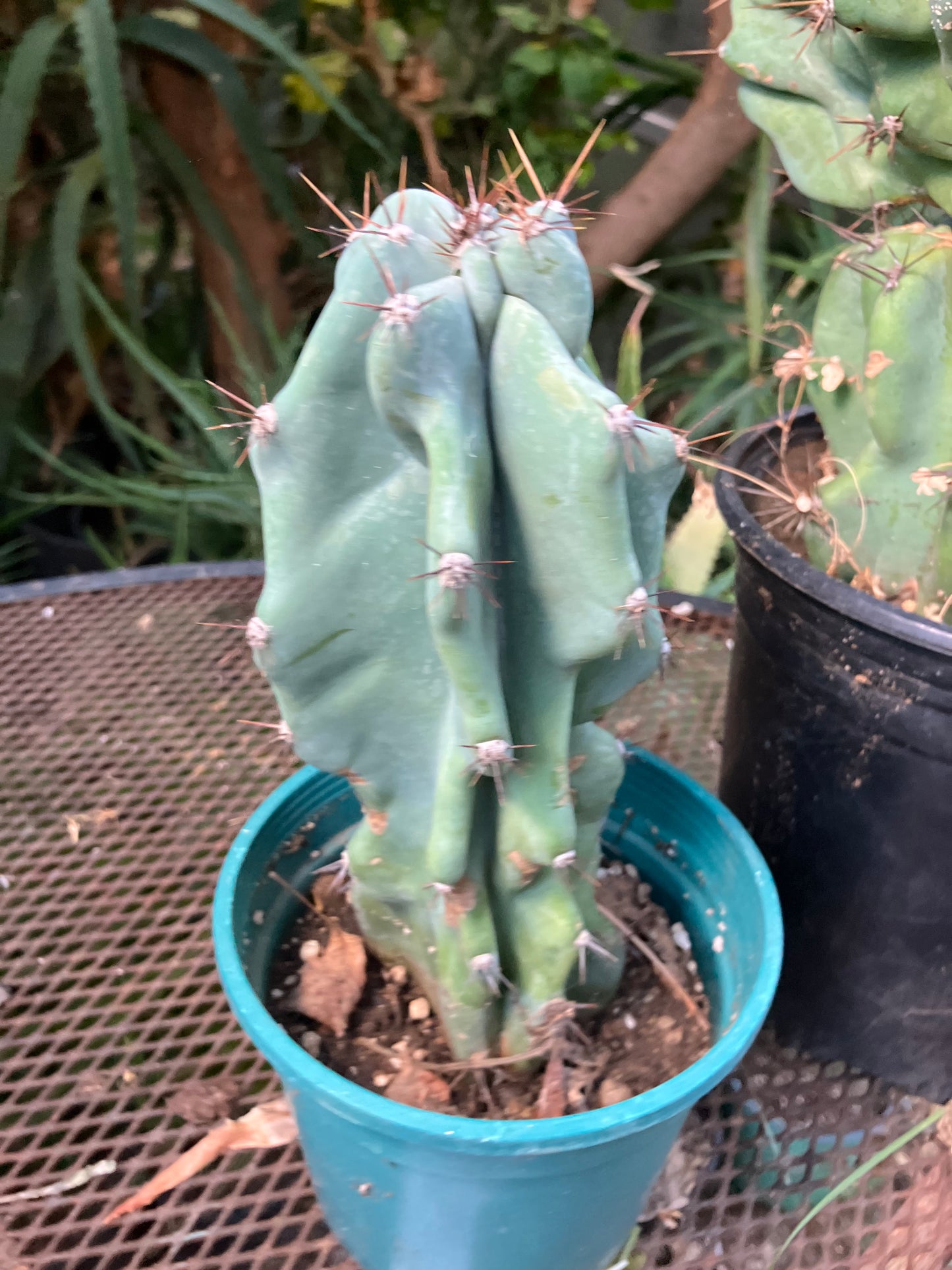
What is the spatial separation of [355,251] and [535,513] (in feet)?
0.45

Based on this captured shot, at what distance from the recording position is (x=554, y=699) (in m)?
0.46

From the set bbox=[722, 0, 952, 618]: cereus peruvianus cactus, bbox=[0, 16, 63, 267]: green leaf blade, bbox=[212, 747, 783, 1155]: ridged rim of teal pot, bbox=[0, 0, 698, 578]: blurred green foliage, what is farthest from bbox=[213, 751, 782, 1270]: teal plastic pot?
bbox=[0, 16, 63, 267]: green leaf blade

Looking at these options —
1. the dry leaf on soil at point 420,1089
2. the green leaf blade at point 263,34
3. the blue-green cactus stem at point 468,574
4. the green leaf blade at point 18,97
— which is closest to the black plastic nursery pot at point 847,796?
the blue-green cactus stem at point 468,574

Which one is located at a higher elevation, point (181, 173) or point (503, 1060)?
point (181, 173)

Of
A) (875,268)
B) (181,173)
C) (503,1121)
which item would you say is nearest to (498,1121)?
(503,1121)

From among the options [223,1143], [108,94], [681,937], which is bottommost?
[223,1143]

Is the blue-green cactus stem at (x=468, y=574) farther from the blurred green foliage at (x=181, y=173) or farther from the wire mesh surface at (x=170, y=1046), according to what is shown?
the blurred green foliage at (x=181, y=173)

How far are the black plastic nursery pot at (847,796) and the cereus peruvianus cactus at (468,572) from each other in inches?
7.5

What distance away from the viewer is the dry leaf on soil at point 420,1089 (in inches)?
20.9

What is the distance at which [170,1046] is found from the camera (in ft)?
2.21

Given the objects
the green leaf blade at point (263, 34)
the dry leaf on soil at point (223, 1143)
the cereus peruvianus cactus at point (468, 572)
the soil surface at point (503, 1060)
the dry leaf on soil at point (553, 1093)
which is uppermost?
the green leaf blade at point (263, 34)

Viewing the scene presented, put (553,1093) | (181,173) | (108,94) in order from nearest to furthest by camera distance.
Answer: (553,1093), (108,94), (181,173)

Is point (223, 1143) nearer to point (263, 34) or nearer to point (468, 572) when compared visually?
point (468, 572)

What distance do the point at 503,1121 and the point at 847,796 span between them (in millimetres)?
332
